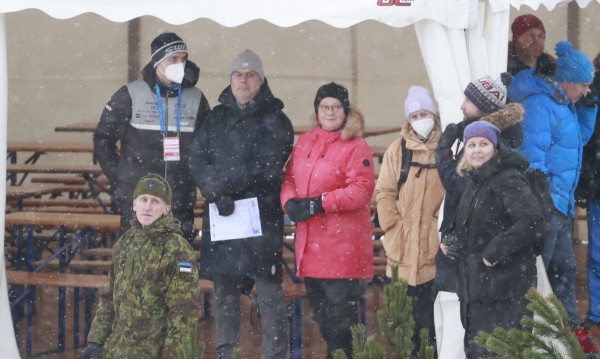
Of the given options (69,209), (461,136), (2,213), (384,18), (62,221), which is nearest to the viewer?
(461,136)

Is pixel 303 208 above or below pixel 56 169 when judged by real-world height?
below

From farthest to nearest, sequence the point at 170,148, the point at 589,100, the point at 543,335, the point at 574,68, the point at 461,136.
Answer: the point at 589,100
the point at 574,68
the point at 170,148
the point at 461,136
the point at 543,335

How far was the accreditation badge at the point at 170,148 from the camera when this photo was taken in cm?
650

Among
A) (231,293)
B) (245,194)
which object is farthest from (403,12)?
(231,293)

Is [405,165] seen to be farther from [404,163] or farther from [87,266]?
[87,266]

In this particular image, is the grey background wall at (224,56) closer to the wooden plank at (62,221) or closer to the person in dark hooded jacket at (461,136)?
the wooden plank at (62,221)

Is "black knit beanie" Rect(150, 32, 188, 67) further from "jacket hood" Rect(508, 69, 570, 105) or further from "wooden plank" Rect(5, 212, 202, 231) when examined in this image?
"jacket hood" Rect(508, 69, 570, 105)

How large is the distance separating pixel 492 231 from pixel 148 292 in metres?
1.50

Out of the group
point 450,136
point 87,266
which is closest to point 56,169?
point 87,266

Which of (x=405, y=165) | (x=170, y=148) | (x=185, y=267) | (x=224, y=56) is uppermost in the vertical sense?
(x=224, y=56)

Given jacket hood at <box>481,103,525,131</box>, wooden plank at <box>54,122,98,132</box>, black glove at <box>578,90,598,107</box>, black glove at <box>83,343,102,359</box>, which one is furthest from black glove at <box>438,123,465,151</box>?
wooden plank at <box>54,122,98,132</box>

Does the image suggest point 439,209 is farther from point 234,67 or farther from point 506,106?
point 234,67

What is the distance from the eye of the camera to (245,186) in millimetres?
6391

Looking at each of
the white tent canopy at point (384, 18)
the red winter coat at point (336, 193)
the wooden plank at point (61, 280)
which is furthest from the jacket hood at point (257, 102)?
the wooden plank at point (61, 280)
